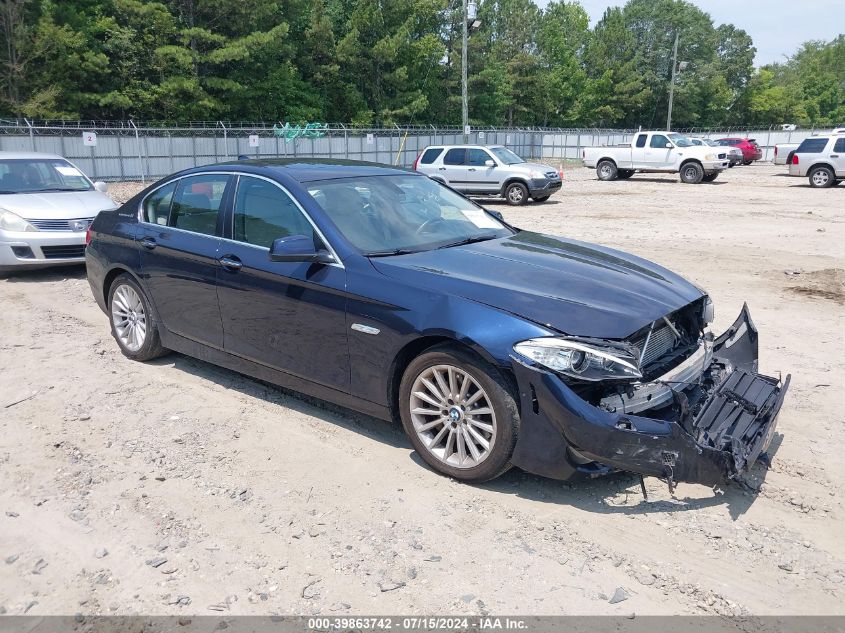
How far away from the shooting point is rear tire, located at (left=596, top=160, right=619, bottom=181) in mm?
31375

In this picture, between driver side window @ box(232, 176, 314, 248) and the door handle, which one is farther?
the door handle

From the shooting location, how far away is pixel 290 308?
15.2 ft

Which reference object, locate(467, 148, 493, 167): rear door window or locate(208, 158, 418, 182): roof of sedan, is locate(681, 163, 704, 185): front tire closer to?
locate(467, 148, 493, 167): rear door window

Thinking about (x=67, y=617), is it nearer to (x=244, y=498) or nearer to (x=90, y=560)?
(x=90, y=560)

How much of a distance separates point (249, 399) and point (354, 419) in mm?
890

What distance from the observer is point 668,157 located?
97.2 ft

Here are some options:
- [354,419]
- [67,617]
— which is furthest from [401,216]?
[67,617]

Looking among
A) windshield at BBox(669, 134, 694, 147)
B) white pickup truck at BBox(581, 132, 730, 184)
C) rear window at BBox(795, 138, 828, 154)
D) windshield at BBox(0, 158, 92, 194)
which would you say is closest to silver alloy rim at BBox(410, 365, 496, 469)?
windshield at BBox(0, 158, 92, 194)

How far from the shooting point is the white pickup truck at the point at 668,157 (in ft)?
Result: 95.4

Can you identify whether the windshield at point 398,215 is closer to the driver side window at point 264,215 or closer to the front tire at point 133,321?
the driver side window at point 264,215

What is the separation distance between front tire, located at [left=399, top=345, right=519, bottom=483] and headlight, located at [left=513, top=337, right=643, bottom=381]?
26 centimetres

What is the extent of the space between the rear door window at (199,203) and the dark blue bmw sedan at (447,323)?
2cm

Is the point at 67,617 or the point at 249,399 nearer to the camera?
the point at 67,617

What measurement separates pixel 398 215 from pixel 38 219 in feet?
22.0
